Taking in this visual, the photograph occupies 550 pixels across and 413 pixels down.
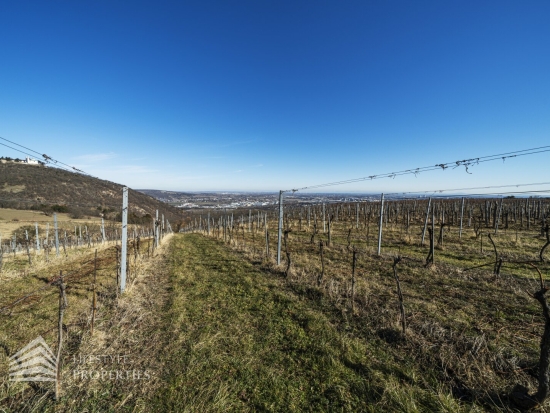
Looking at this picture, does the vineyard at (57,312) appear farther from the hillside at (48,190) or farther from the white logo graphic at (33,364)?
the hillside at (48,190)

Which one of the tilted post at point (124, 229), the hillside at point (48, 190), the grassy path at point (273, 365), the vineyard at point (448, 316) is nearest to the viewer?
the grassy path at point (273, 365)

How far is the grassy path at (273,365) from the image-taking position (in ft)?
11.6

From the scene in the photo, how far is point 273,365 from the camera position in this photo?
4453mm

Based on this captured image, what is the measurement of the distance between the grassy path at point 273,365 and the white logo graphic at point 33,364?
1.86 m

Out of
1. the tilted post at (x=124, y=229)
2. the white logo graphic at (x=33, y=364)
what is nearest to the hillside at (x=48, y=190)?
the tilted post at (x=124, y=229)

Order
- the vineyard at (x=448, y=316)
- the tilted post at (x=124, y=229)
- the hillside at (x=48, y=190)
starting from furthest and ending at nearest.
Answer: the hillside at (x=48, y=190) → the tilted post at (x=124, y=229) → the vineyard at (x=448, y=316)

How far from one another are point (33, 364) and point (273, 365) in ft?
14.7

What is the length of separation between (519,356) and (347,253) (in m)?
9.84

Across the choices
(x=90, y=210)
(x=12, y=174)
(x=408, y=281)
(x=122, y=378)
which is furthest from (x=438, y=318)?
(x=12, y=174)

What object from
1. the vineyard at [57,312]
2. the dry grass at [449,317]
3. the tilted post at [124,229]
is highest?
the tilted post at [124,229]

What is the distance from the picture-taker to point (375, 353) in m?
4.69

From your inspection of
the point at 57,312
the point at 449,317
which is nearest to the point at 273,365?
the point at 449,317

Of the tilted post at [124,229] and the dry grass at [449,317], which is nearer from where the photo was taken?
the dry grass at [449,317]

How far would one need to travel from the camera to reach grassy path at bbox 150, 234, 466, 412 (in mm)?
3551
